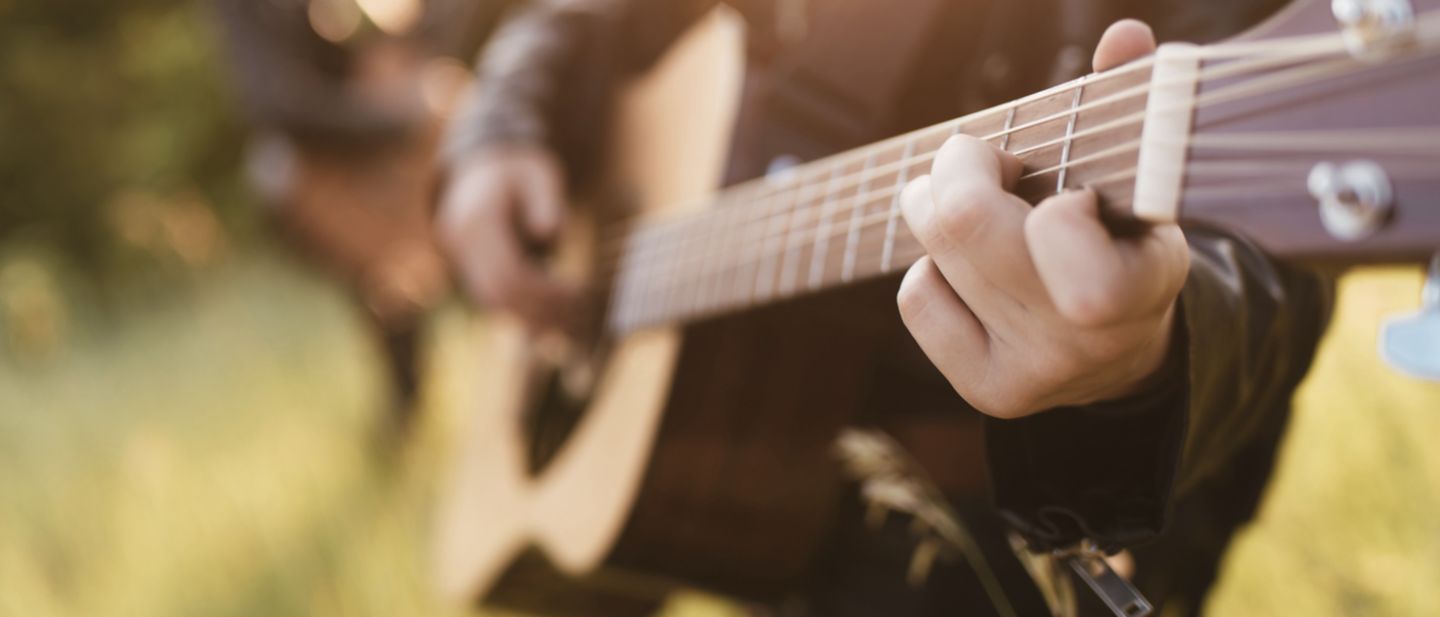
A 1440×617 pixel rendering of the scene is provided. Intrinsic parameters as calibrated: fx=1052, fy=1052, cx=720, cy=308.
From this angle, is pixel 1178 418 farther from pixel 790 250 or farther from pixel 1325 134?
pixel 790 250

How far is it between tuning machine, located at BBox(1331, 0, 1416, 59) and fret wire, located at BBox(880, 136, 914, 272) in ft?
0.82

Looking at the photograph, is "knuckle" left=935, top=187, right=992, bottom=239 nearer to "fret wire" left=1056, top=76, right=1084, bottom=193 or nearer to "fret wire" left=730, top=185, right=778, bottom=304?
"fret wire" left=1056, top=76, right=1084, bottom=193

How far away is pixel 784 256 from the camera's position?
81 cm

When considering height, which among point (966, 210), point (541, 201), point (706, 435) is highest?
point (966, 210)

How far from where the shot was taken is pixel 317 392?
A: 127 inches

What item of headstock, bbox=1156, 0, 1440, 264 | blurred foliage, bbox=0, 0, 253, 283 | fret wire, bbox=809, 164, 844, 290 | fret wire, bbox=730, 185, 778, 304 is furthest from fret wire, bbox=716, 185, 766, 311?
blurred foliage, bbox=0, 0, 253, 283

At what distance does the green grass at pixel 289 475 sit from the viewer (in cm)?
102

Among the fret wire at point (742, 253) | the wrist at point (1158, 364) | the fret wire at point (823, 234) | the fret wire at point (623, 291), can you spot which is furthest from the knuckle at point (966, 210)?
the fret wire at point (623, 291)

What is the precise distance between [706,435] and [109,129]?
490 centimetres

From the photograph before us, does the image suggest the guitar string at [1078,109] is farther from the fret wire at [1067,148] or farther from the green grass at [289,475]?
the green grass at [289,475]

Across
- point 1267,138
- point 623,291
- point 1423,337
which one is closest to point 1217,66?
point 1267,138

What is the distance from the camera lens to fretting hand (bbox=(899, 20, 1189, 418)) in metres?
0.45

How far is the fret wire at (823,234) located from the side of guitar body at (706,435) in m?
0.14

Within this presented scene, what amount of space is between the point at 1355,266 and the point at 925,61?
477 mm
